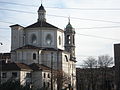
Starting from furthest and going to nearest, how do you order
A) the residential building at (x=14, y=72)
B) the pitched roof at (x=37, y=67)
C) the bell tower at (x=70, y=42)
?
the bell tower at (x=70, y=42), the pitched roof at (x=37, y=67), the residential building at (x=14, y=72)

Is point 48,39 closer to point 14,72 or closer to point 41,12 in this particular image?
point 41,12

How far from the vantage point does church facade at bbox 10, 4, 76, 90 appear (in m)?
92.4

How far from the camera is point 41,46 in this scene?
9594 centimetres

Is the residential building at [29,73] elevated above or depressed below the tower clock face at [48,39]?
below

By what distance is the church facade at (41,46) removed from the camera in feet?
303

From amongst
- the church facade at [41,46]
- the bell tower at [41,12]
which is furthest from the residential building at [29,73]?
the bell tower at [41,12]

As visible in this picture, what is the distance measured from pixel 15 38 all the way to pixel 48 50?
11.3 m

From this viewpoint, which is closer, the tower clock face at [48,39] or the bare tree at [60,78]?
the bare tree at [60,78]

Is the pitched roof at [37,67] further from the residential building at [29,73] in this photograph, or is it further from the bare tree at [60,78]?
the bare tree at [60,78]

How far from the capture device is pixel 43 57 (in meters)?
94.5

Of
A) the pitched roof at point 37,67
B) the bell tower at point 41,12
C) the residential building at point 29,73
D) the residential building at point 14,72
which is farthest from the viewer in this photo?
the bell tower at point 41,12

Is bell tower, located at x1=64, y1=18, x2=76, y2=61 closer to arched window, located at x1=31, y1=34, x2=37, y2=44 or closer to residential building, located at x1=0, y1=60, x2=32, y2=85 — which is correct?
arched window, located at x1=31, y1=34, x2=37, y2=44

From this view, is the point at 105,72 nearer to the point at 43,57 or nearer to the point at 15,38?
the point at 43,57

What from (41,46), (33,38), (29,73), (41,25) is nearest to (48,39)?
(41,46)
